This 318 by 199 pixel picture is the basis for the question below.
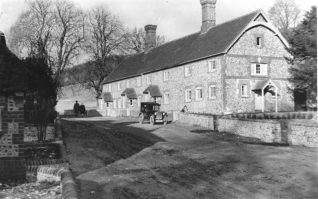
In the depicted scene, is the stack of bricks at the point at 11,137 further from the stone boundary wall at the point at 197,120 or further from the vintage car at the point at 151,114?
the vintage car at the point at 151,114

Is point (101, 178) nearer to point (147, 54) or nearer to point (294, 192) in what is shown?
point (294, 192)

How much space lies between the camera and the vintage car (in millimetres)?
29078

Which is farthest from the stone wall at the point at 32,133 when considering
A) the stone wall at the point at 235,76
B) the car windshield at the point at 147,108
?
the stone wall at the point at 235,76

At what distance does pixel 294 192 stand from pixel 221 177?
214 centimetres

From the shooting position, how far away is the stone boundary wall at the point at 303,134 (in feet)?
53.0

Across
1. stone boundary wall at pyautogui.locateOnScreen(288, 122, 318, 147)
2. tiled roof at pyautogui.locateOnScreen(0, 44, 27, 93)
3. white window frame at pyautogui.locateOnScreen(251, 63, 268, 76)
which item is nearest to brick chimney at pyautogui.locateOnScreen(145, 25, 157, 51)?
white window frame at pyautogui.locateOnScreen(251, 63, 268, 76)

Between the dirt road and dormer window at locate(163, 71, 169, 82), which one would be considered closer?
the dirt road

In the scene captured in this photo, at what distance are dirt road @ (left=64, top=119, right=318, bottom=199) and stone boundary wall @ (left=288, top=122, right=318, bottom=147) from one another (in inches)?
27.5

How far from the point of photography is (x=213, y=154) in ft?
48.5

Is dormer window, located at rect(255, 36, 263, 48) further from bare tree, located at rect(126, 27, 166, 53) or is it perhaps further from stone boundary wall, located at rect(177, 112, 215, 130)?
bare tree, located at rect(126, 27, 166, 53)

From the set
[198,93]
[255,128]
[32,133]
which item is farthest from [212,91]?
[32,133]

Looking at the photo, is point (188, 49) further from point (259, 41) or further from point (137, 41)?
point (137, 41)

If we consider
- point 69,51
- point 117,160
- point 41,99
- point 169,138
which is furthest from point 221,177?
point 69,51

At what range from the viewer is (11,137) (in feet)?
30.6
